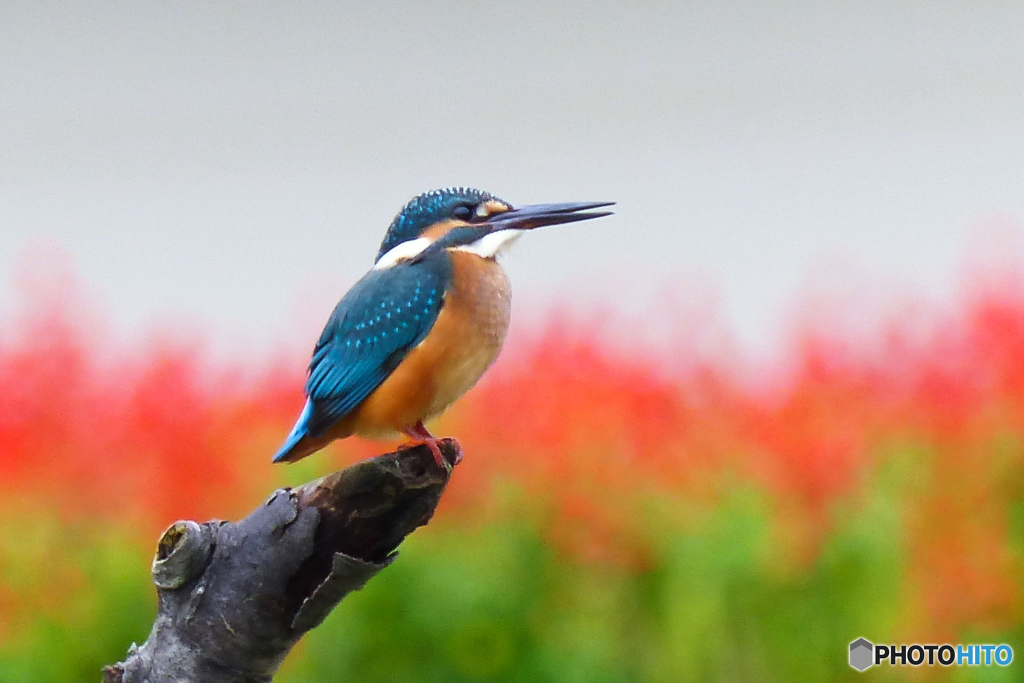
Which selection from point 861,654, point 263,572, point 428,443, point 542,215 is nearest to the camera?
point 263,572

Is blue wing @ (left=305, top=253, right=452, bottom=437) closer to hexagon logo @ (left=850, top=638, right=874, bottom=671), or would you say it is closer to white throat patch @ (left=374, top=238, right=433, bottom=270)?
white throat patch @ (left=374, top=238, right=433, bottom=270)

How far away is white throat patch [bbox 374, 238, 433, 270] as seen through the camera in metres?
1.19

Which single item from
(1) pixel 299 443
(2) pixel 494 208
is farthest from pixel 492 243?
(1) pixel 299 443

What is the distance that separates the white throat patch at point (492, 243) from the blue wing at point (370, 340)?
7cm

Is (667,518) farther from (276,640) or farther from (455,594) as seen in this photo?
(276,640)

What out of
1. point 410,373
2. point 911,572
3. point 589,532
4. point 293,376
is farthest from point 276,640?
point 911,572

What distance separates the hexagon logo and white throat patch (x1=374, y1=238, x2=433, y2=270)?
0.95 m

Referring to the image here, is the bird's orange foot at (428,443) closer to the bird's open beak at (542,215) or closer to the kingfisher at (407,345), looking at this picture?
the kingfisher at (407,345)

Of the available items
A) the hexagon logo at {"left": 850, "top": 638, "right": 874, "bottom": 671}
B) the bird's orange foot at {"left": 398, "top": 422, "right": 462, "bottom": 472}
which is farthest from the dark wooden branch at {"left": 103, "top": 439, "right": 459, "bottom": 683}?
the hexagon logo at {"left": 850, "top": 638, "right": 874, "bottom": 671}

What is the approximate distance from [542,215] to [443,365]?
0.20 meters

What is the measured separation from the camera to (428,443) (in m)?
1.07
